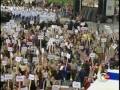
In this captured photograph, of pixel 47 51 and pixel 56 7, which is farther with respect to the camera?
pixel 56 7

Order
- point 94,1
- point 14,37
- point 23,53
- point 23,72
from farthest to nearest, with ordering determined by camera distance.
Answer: point 94,1
point 14,37
point 23,53
point 23,72

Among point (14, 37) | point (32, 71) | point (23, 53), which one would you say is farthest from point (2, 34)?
point (32, 71)

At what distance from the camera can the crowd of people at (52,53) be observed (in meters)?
7.86

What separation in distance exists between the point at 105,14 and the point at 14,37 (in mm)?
2385

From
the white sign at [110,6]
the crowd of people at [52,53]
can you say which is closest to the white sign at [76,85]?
the crowd of people at [52,53]

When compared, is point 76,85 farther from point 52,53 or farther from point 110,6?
point 110,6

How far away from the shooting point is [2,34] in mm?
9586

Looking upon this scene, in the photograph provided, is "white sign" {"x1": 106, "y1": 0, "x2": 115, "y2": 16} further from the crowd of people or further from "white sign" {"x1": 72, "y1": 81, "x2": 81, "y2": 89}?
"white sign" {"x1": 72, "y1": 81, "x2": 81, "y2": 89}

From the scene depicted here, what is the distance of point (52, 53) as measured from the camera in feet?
29.9

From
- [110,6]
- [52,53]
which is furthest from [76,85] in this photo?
[110,6]

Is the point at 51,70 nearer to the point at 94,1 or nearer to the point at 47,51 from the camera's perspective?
the point at 47,51

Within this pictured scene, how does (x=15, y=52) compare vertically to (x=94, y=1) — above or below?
below

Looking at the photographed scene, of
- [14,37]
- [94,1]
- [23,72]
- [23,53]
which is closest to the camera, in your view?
[23,72]

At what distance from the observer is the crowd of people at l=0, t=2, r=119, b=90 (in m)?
7.86
